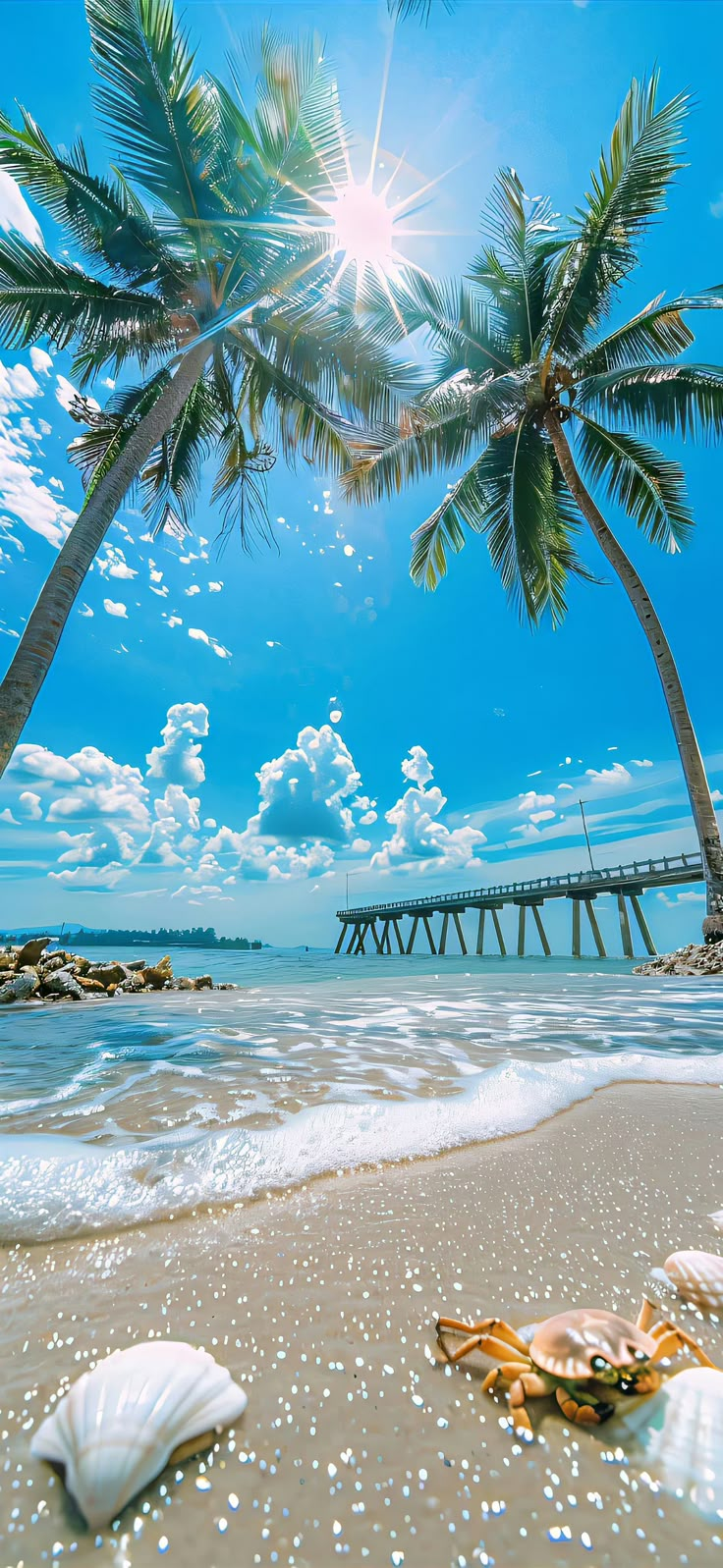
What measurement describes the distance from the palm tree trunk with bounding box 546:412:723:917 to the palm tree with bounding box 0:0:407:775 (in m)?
3.71

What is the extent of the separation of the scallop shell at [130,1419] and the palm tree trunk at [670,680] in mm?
9440

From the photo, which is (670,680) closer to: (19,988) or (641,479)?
(641,479)

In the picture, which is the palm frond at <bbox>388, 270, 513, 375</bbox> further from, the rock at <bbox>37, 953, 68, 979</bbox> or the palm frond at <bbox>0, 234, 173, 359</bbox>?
the rock at <bbox>37, 953, 68, 979</bbox>

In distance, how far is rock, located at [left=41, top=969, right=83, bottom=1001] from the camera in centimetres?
679

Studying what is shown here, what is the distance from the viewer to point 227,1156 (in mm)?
1563

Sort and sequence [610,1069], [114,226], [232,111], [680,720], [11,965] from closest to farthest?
[610,1069]
[232,111]
[114,226]
[11,965]
[680,720]

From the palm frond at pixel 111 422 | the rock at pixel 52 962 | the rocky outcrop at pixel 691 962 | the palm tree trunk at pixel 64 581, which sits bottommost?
the rocky outcrop at pixel 691 962

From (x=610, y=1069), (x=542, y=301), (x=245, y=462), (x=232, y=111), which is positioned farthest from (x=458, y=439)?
(x=610, y=1069)

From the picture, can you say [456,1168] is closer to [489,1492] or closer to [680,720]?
[489,1492]

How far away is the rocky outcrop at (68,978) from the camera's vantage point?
657 centimetres

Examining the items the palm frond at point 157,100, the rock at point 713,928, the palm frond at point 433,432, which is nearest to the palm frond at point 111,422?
the palm frond at point 157,100

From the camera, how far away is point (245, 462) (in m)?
9.29

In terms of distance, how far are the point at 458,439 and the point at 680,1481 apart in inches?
527

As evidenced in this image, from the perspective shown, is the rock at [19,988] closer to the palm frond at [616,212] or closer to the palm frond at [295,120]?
the palm frond at [295,120]
